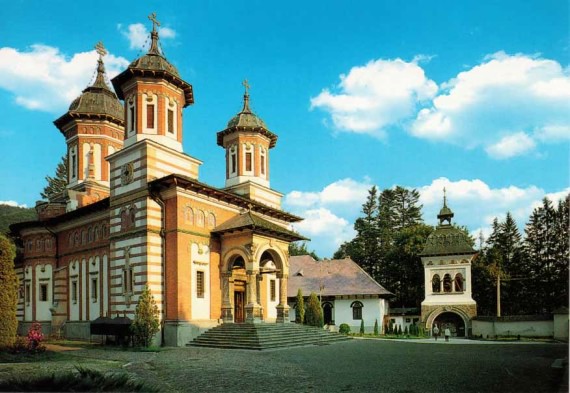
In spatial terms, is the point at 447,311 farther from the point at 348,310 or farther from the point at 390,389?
the point at 390,389

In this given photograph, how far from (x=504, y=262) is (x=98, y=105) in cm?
4028

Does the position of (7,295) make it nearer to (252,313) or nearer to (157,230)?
(157,230)

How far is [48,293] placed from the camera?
3247cm

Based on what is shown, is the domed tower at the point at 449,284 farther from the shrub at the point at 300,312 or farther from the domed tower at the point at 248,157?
the domed tower at the point at 248,157

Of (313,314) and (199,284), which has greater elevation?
(199,284)

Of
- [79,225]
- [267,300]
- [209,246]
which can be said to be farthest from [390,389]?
[79,225]

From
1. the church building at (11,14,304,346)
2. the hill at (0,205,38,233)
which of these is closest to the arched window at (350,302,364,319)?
the church building at (11,14,304,346)

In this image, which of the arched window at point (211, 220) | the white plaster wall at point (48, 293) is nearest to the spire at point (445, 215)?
the arched window at point (211, 220)

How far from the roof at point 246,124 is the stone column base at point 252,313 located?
13.1 m

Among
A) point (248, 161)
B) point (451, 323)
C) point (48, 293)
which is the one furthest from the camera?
point (451, 323)

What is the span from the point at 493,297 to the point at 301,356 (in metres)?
34.8

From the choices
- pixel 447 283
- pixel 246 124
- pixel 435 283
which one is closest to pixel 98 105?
pixel 246 124

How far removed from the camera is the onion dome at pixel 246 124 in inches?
1297

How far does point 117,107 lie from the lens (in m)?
36.6
